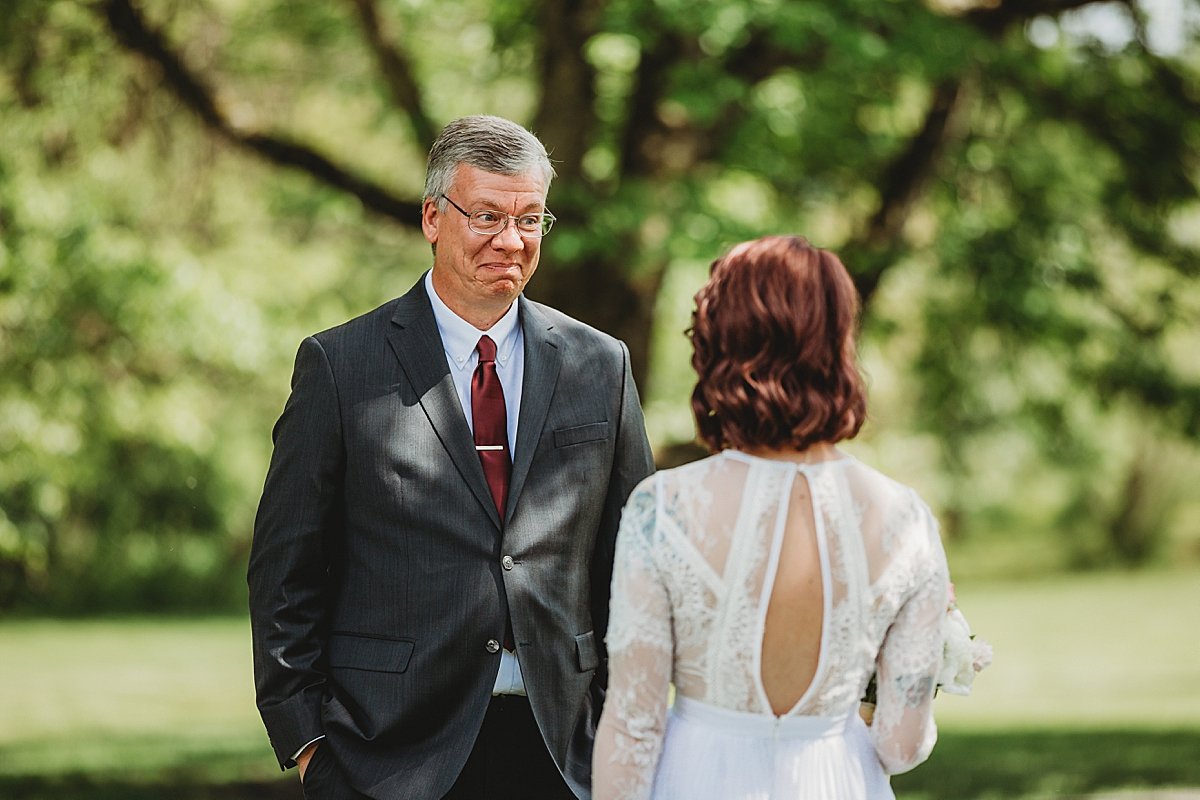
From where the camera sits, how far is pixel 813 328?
246cm

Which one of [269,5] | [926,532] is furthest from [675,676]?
[269,5]

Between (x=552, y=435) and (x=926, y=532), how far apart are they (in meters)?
1.04

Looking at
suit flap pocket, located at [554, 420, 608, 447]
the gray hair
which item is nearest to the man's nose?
the gray hair

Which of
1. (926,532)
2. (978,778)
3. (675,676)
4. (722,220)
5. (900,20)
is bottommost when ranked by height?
(978,778)

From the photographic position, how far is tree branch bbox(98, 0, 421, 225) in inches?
328

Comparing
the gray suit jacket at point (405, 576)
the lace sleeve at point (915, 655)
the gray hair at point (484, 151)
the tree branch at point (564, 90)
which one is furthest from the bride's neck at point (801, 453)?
the tree branch at point (564, 90)

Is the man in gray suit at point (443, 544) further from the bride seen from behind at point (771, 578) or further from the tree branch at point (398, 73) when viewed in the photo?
the tree branch at point (398, 73)

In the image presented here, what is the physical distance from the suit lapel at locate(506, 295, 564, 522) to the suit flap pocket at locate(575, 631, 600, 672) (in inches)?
13.2

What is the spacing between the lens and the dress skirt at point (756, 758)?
2.58m

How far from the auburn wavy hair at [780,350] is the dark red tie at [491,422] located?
0.89 m

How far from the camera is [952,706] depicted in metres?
18.4

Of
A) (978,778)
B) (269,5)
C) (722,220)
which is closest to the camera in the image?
(722,220)

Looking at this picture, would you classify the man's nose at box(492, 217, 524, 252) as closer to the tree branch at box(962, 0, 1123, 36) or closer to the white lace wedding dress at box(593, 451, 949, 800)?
the white lace wedding dress at box(593, 451, 949, 800)

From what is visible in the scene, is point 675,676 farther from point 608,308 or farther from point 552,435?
point 608,308
